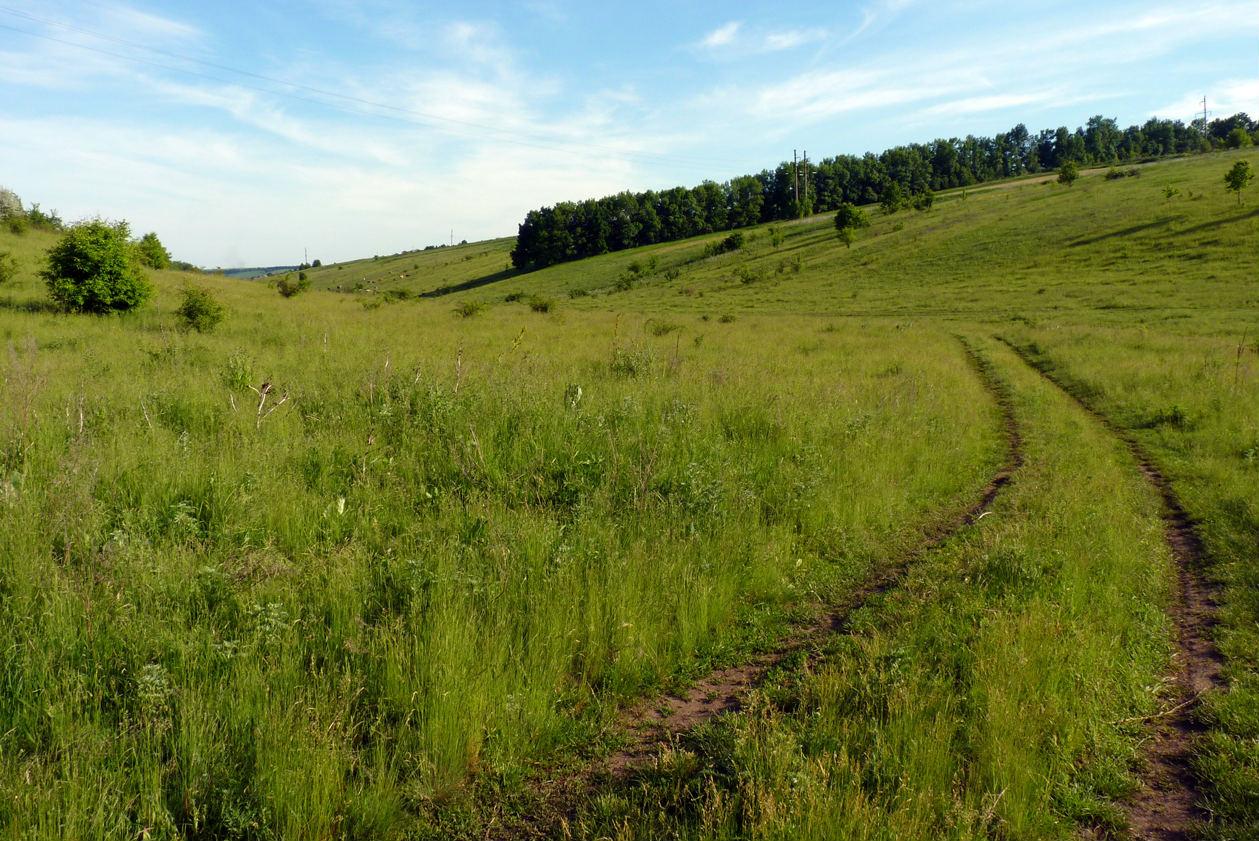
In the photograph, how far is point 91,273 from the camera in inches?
763

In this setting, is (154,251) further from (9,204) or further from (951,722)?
(951,722)

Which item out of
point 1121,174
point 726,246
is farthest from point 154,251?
point 1121,174

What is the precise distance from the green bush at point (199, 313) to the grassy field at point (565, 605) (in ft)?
24.1

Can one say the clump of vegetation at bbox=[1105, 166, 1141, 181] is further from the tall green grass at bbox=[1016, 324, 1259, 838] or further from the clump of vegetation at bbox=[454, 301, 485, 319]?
the clump of vegetation at bbox=[454, 301, 485, 319]

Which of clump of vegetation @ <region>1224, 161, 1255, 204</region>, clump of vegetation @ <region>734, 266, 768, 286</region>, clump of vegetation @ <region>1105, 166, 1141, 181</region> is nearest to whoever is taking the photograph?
clump of vegetation @ <region>1224, 161, 1255, 204</region>

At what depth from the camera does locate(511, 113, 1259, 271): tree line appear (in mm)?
115750

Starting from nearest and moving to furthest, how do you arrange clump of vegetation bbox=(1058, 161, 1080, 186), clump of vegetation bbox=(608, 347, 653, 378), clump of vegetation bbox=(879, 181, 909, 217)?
clump of vegetation bbox=(608, 347, 653, 378)
clump of vegetation bbox=(1058, 161, 1080, 186)
clump of vegetation bbox=(879, 181, 909, 217)

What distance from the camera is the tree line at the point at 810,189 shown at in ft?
380

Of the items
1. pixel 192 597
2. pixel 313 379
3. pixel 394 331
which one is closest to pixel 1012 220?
pixel 394 331

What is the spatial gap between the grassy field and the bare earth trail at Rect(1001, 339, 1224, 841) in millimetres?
104

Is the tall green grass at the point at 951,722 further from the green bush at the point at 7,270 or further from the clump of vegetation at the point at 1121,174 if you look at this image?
the clump of vegetation at the point at 1121,174

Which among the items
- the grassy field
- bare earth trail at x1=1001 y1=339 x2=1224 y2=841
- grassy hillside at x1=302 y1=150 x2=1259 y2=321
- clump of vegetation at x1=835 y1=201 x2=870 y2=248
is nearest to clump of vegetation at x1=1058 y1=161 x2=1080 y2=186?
grassy hillside at x1=302 y1=150 x2=1259 y2=321

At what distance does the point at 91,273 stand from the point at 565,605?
2164 cm

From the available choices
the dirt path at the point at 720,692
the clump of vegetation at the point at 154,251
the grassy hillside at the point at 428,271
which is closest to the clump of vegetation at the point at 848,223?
the grassy hillside at the point at 428,271
